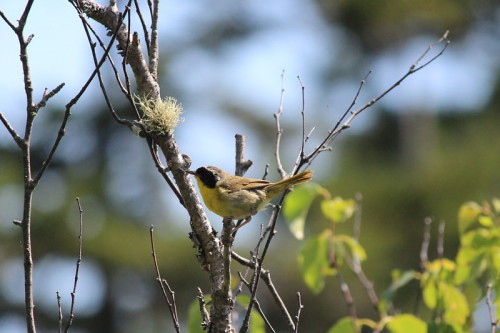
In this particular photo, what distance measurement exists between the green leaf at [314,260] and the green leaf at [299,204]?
0.07 meters

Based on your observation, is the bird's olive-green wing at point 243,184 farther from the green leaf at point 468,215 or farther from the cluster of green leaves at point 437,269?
the green leaf at point 468,215

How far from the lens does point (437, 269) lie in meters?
3.45

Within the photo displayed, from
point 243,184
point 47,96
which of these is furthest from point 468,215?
point 47,96

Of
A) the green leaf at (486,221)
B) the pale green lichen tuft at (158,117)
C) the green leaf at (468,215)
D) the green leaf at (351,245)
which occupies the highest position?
the pale green lichen tuft at (158,117)

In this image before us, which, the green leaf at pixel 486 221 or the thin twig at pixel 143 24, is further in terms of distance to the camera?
the green leaf at pixel 486 221

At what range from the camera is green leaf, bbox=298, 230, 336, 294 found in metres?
3.58

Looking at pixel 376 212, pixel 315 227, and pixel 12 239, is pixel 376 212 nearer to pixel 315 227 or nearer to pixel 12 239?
pixel 315 227

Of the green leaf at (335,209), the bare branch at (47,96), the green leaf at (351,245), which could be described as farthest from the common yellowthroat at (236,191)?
the bare branch at (47,96)

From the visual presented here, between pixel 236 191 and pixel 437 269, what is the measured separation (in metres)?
0.92

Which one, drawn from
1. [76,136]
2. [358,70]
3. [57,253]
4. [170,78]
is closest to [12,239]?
[57,253]

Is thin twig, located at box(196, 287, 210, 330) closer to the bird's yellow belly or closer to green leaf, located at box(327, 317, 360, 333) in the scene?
the bird's yellow belly

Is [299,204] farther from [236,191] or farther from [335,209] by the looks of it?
[236,191]

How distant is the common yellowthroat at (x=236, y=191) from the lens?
137 inches

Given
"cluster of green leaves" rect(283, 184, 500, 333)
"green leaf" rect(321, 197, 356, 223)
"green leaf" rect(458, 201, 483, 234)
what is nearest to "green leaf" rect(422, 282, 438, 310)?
"cluster of green leaves" rect(283, 184, 500, 333)
